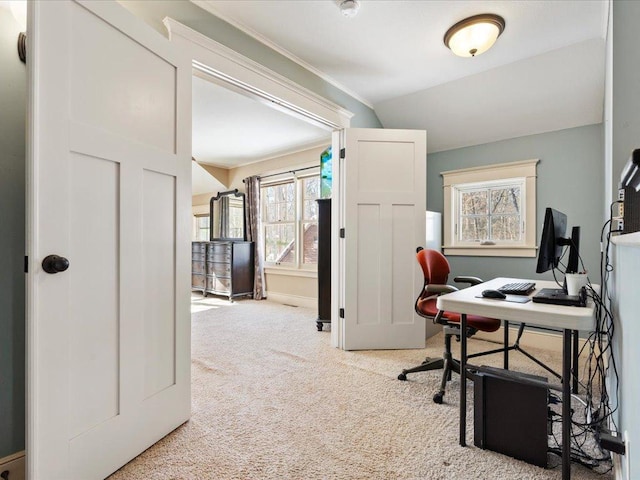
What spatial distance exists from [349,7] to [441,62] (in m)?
1.08

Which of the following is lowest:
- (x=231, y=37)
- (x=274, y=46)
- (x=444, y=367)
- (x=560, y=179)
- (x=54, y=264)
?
(x=444, y=367)

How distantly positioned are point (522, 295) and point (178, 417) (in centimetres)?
188

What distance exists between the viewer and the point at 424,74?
2.86 metres

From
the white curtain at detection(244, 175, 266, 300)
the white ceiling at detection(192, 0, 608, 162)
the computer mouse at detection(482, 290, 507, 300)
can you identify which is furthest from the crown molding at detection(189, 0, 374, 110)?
the white curtain at detection(244, 175, 266, 300)

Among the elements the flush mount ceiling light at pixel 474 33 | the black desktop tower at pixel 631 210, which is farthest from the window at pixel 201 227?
the black desktop tower at pixel 631 210

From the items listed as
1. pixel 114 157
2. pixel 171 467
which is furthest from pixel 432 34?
pixel 171 467

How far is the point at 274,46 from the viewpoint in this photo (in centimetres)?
238

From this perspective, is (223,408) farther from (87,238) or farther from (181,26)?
(181,26)

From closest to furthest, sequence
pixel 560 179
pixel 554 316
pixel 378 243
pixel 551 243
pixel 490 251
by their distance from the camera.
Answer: pixel 554 316 < pixel 551 243 < pixel 378 243 < pixel 560 179 < pixel 490 251

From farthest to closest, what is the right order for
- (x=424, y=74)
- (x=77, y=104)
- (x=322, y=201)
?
(x=322, y=201) → (x=424, y=74) → (x=77, y=104)

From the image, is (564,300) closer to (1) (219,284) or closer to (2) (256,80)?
(2) (256,80)

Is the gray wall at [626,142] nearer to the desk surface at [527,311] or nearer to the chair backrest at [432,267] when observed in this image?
the desk surface at [527,311]

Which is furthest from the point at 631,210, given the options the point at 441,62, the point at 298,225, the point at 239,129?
Answer: the point at 298,225

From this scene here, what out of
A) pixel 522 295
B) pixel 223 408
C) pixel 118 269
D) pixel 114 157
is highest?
pixel 114 157
